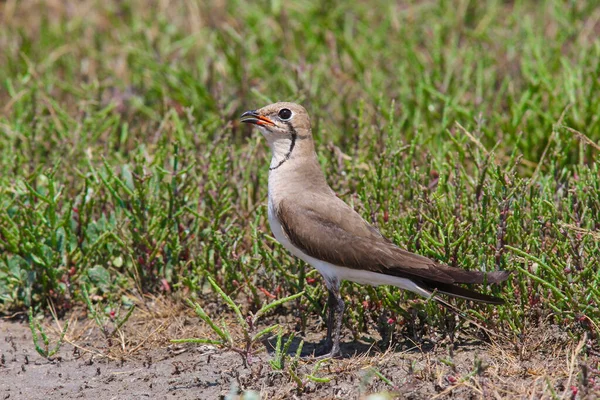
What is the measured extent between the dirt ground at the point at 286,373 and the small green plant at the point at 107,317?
0.07 meters

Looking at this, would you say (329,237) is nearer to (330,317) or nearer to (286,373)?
(330,317)

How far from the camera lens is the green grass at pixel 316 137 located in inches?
187

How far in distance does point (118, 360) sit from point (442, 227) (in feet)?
6.06

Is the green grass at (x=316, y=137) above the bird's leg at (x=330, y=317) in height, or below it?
above

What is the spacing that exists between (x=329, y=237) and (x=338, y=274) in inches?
7.6

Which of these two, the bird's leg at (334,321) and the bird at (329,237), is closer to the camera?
the bird at (329,237)

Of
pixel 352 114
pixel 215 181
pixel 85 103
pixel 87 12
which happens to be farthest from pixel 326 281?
pixel 87 12

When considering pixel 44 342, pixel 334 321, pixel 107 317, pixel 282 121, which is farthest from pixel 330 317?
pixel 44 342

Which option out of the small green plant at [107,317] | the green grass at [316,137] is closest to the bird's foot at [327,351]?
the green grass at [316,137]

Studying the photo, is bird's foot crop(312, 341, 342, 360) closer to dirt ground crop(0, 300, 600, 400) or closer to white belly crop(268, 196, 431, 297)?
dirt ground crop(0, 300, 600, 400)

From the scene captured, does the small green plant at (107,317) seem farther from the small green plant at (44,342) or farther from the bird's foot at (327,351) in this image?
the bird's foot at (327,351)

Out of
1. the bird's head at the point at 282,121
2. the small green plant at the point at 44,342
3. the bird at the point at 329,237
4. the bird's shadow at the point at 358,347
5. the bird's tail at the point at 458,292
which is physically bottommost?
the bird's shadow at the point at 358,347

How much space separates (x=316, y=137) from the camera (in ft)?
21.3

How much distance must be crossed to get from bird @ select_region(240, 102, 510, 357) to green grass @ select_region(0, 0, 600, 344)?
7.0 inches
